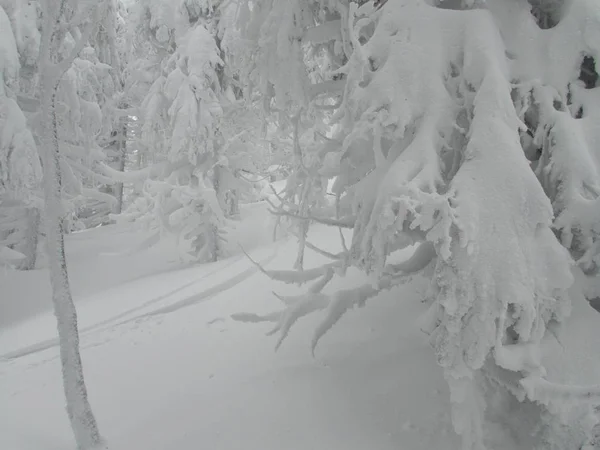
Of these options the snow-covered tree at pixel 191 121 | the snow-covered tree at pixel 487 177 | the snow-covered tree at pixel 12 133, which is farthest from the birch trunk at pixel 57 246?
the snow-covered tree at pixel 191 121

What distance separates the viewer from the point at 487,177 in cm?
310

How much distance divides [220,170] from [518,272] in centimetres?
1078

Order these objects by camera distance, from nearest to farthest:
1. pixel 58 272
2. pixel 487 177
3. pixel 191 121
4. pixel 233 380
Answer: pixel 487 177, pixel 58 272, pixel 233 380, pixel 191 121

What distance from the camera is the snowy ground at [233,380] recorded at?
13.3ft

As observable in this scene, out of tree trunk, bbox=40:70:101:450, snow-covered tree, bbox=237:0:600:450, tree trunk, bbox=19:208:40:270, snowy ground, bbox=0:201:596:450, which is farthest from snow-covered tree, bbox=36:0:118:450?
tree trunk, bbox=19:208:40:270

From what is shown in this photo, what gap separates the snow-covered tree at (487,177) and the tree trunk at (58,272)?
2.88 metres

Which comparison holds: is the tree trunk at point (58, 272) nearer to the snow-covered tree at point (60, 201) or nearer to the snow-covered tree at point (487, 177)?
the snow-covered tree at point (60, 201)

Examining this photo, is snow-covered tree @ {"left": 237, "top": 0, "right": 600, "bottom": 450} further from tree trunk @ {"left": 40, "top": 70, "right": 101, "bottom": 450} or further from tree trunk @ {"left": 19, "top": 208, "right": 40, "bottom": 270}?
tree trunk @ {"left": 19, "top": 208, "right": 40, "bottom": 270}

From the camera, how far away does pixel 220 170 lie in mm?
12875

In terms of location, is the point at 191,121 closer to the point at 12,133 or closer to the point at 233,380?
the point at 12,133

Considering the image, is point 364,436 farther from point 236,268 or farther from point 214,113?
point 214,113

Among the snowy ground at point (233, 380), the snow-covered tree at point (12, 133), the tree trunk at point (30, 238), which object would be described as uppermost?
the snow-covered tree at point (12, 133)

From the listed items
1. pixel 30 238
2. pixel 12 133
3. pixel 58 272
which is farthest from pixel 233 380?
pixel 30 238

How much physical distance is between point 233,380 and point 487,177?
3.64 metres
